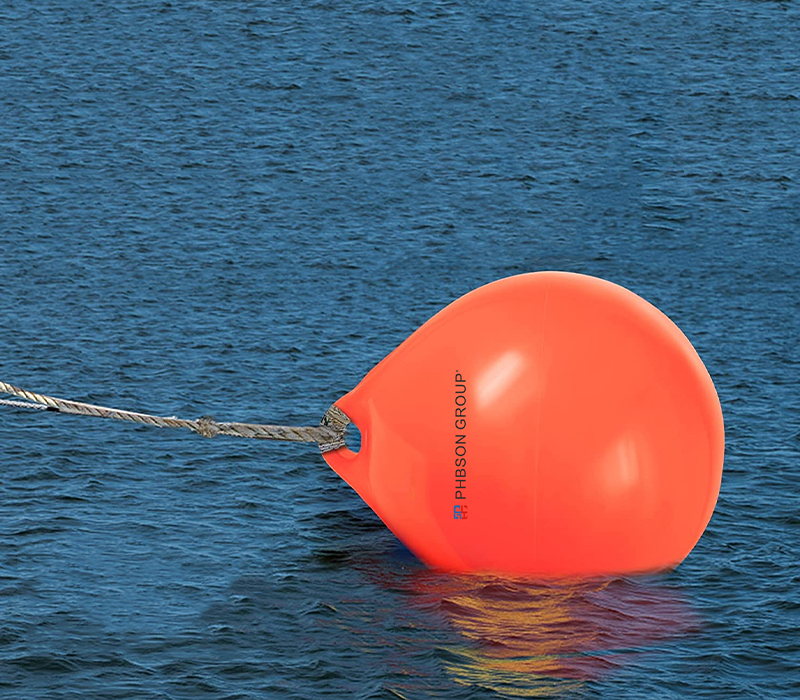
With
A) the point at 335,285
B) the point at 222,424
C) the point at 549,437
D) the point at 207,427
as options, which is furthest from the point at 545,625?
the point at 335,285

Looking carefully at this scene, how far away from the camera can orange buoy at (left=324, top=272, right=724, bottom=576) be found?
15.8 meters

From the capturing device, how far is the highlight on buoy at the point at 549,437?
51.9ft

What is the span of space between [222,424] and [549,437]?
3.95 metres

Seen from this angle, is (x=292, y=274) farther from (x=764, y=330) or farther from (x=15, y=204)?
(x=764, y=330)

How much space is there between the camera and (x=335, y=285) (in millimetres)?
27016

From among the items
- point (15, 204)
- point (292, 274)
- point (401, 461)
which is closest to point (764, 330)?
point (292, 274)

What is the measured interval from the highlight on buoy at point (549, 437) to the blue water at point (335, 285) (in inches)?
21.9

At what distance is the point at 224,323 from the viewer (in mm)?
25203

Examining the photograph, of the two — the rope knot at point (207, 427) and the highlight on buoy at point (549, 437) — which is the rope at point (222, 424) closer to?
the rope knot at point (207, 427)

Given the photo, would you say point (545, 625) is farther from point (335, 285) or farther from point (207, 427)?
point (335, 285)

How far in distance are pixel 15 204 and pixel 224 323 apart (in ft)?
24.8

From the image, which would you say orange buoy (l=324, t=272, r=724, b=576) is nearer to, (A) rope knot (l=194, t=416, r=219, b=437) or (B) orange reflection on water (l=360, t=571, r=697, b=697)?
(B) orange reflection on water (l=360, t=571, r=697, b=697)

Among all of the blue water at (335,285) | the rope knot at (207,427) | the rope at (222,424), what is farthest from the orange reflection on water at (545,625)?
the rope knot at (207,427)

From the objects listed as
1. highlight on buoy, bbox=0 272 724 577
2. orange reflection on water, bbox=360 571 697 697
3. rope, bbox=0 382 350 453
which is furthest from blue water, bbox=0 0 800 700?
rope, bbox=0 382 350 453
